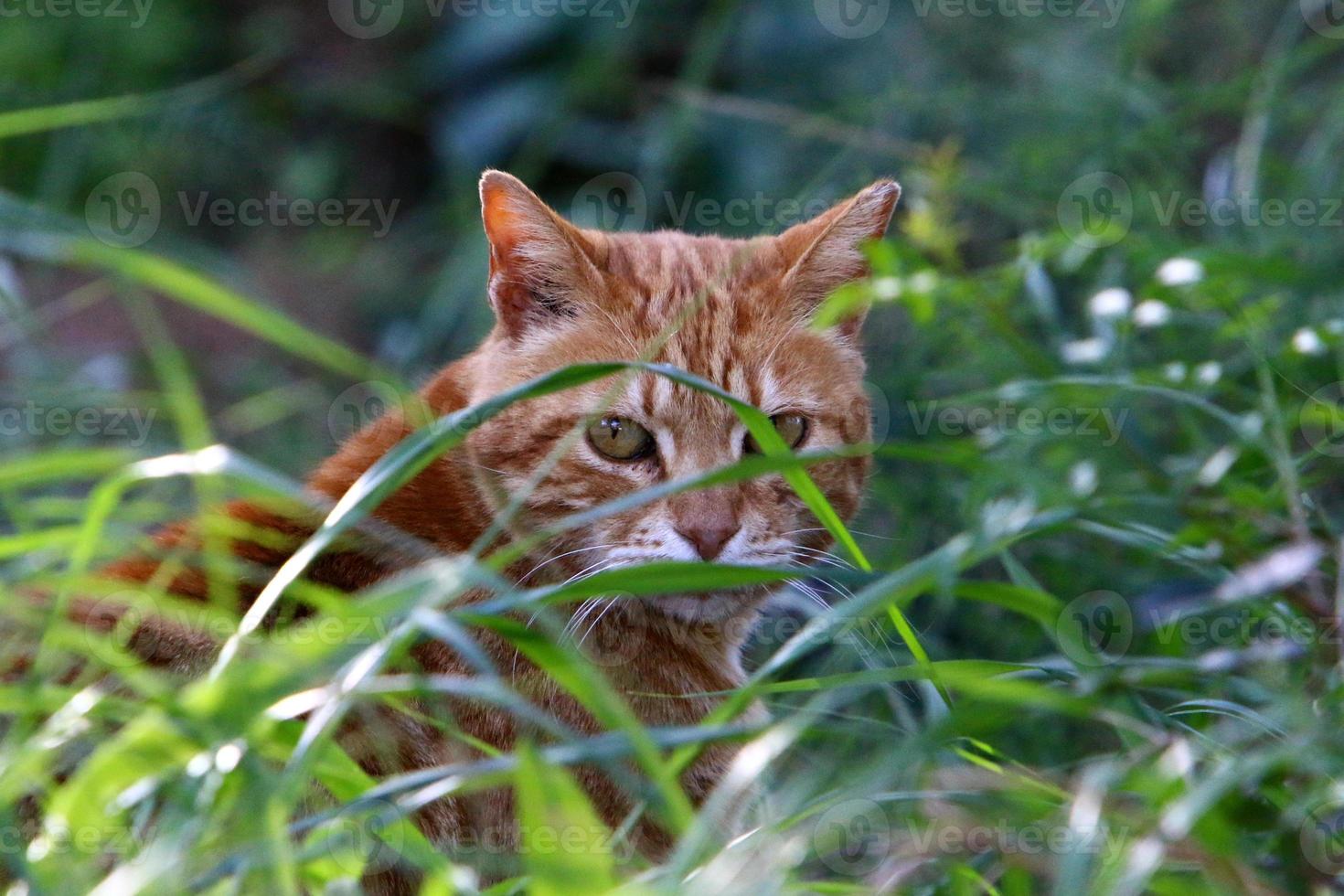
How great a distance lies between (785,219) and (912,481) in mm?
985

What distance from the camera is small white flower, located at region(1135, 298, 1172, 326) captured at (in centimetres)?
186

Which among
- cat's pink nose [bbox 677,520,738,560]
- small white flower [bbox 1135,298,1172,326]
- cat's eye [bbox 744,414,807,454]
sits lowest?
cat's pink nose [bbox 677,520,738,560]

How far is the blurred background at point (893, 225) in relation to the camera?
1.74 meters

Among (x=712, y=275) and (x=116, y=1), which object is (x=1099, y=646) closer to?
(x=712, y=275)

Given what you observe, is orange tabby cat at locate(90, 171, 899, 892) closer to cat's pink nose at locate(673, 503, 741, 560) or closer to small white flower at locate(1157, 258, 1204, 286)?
cat's pink nose at locate(673, 503, 741, 560)

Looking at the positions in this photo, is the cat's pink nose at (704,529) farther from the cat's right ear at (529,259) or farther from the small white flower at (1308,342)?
the small white flower at (1308,342)

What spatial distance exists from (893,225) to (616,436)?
2080 millimetres

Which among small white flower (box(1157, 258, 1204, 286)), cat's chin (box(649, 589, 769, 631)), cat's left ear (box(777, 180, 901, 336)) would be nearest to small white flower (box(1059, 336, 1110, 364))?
small white flower (box(1157, 258, 1204, 286))

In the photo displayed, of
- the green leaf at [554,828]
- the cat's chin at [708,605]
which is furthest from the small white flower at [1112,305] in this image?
the green leaf at [554,828]

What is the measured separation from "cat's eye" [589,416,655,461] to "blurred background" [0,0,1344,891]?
402mm

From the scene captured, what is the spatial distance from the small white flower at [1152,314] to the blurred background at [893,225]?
0.04ft

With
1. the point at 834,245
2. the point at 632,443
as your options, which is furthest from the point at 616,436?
the point at 834,245

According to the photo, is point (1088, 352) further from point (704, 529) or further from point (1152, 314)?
point (704, 529)

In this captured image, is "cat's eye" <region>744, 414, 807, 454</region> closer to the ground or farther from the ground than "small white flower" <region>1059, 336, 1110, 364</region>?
farther from the ground
